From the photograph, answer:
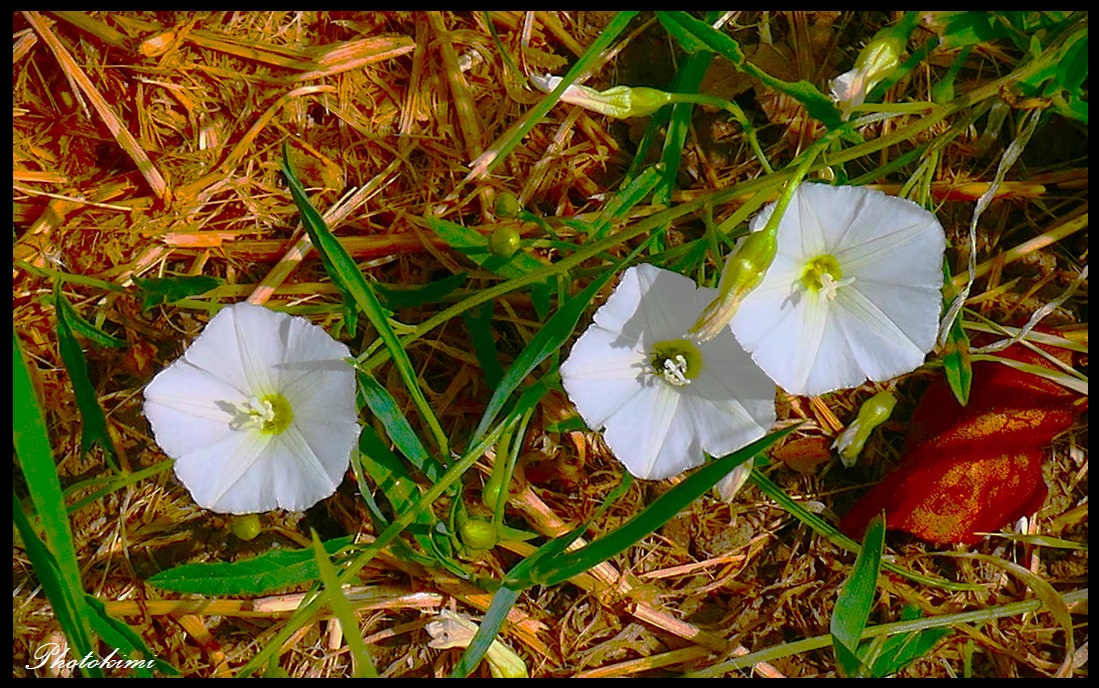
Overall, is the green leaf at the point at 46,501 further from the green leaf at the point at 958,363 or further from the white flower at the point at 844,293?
the green leaf at the point at 958,363

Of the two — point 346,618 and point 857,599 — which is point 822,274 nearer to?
point 857,599

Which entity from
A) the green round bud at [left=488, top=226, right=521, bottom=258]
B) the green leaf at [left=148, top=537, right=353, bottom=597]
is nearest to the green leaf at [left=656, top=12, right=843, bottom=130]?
the green round bud at [left=488, top=226, right=521, bottom=258]

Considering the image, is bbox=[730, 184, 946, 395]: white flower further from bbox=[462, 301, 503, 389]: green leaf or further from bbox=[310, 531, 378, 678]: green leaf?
bbox=[310, 531, 378, 678]: green leaf

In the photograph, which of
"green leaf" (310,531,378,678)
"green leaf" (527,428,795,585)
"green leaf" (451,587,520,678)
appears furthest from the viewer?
"green leaf" (451,587,520,678)

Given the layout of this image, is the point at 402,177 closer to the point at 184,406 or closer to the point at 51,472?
the point at 184,406

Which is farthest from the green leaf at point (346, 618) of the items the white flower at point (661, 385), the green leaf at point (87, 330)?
the green leaf at point (87, 330)

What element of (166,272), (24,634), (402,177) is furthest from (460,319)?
(24,634)
